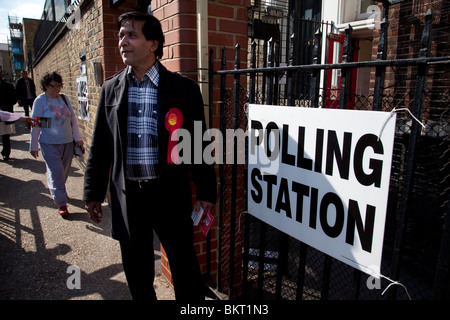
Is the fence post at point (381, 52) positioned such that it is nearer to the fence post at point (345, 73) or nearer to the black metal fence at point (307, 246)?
the black metal fence at point (307, 246)

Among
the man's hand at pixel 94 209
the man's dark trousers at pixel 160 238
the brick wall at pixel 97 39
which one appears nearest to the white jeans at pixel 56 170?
the brick wall at pixel 97 39

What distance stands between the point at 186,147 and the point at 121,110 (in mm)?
472

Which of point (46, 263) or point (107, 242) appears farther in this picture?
point (107, 242)

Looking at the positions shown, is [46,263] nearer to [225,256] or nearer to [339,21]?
[225,256]

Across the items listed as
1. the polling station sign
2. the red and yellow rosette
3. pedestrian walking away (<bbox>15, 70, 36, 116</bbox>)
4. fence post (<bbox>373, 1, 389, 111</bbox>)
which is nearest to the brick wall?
the red and yellow rosette

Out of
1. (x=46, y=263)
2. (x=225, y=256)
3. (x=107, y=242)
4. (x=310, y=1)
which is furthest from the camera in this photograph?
(x=310, y=1)

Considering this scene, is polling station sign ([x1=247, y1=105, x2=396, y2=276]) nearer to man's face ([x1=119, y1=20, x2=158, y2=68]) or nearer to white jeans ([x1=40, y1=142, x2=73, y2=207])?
man's face ([x1=119, y1=20, x2=158, y2=68])

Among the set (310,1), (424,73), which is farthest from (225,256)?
(310,1)

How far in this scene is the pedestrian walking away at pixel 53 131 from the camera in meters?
4.11

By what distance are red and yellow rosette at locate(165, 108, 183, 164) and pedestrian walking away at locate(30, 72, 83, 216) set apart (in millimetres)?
2938

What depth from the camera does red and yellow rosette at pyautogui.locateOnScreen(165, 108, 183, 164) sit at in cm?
196

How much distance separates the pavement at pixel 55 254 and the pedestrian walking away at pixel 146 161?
32.9 inches

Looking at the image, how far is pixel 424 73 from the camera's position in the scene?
119 centimetres

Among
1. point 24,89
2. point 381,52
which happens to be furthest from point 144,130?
point 24,89
